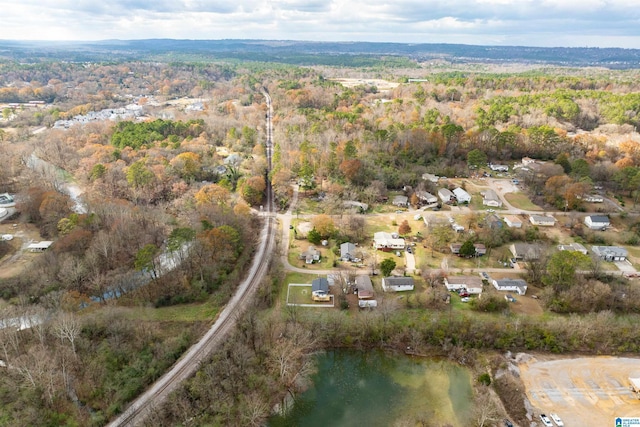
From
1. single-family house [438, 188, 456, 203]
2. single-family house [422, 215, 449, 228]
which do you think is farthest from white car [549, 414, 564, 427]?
single-family house [438, 188, 456, 203]

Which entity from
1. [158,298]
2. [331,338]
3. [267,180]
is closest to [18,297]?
[158,298]

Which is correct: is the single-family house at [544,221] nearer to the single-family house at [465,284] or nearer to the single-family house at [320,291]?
the single-family house at [465,284]

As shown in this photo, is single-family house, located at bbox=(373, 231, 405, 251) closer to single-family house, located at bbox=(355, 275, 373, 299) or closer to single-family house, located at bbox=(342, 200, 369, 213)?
single-family house, located at bbox=(355, 275, 373, 299)

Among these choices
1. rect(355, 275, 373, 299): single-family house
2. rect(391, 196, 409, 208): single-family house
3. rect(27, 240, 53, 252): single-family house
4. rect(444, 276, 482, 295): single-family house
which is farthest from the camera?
rect(391, 196, 409, 208): single-family house

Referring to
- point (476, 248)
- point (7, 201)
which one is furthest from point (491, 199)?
point (7, 201)

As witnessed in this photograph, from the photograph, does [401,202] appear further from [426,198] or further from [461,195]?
[461,195]

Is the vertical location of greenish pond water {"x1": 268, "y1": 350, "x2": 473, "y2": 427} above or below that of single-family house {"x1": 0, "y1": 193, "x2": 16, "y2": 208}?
below

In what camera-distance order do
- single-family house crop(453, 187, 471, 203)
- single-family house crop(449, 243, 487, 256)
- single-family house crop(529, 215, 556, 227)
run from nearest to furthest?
1. single-family house crop(449, 243, 487, 256)
2. single-family house crop(529, 215, 556, 227)
3. single-family house crop(453, 187, 471, 203)
